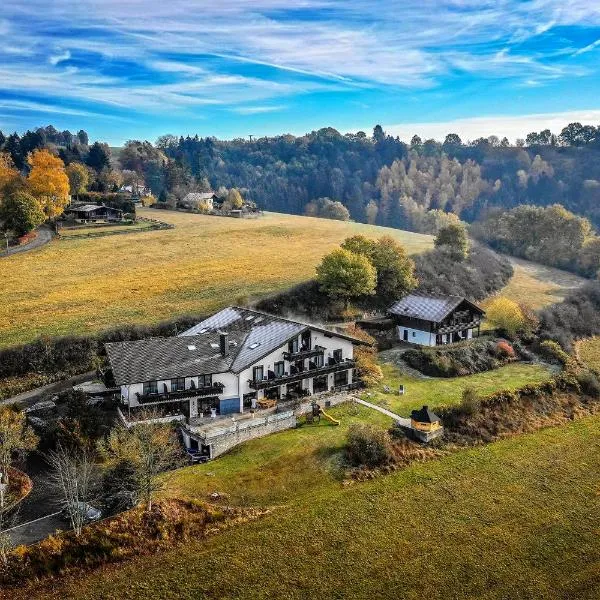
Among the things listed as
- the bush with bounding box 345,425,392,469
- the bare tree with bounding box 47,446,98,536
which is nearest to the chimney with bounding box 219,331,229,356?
the bush with bounding box 345,425,392,469

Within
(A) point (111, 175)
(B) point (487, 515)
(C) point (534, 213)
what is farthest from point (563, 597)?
(A) point (111, 175)

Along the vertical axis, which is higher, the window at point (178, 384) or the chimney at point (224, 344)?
the chimney at point (224, 344)

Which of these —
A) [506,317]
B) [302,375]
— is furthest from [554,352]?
[302,375]

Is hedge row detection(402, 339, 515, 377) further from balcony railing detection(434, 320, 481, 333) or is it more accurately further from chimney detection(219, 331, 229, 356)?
chimney detection(219, 331, 229, 356)

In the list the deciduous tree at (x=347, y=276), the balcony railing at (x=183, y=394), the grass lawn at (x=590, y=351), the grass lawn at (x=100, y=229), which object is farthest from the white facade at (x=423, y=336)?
the grass lawn at (x=100, y=229)

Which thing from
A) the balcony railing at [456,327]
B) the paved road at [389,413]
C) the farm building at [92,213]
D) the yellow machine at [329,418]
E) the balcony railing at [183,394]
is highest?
the farm building at [92,213]

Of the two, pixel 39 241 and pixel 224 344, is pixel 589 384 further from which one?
pixel 39 241

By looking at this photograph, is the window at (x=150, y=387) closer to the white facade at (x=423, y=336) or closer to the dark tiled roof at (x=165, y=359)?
the dark tiled roof at (x=165, y=359)
